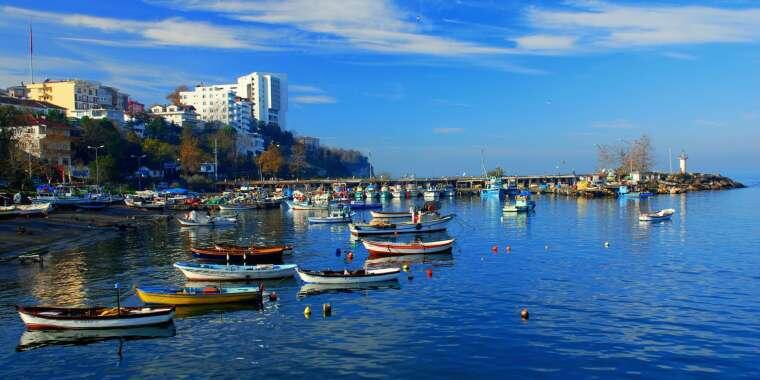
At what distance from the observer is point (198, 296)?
3297cm

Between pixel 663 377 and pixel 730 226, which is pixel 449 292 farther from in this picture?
pixel 730 226

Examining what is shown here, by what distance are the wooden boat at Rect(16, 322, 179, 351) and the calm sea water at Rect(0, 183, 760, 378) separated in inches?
6.1

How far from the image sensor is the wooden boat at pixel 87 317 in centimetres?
2816

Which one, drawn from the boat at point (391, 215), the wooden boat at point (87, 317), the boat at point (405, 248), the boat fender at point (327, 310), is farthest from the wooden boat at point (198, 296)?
the boat at point (391, 215)

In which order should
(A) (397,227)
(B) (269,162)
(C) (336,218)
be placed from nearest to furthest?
(A) (397,227)
(C) (336,218)
(B) (269,162)

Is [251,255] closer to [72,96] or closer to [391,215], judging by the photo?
[391,215]

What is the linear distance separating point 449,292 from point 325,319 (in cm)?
933

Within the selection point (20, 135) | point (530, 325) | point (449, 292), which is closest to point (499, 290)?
point (449, 292)

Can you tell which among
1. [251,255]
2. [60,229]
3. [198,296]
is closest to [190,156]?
[60,229]

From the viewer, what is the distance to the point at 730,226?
7162 cm

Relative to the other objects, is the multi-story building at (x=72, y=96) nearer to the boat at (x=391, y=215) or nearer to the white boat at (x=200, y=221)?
the white boat at (x=200, y=221)

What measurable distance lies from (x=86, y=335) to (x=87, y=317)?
0.85 metres

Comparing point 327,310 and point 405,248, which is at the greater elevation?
point 405,248

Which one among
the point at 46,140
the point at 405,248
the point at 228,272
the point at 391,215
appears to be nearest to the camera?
the point at 228,272
